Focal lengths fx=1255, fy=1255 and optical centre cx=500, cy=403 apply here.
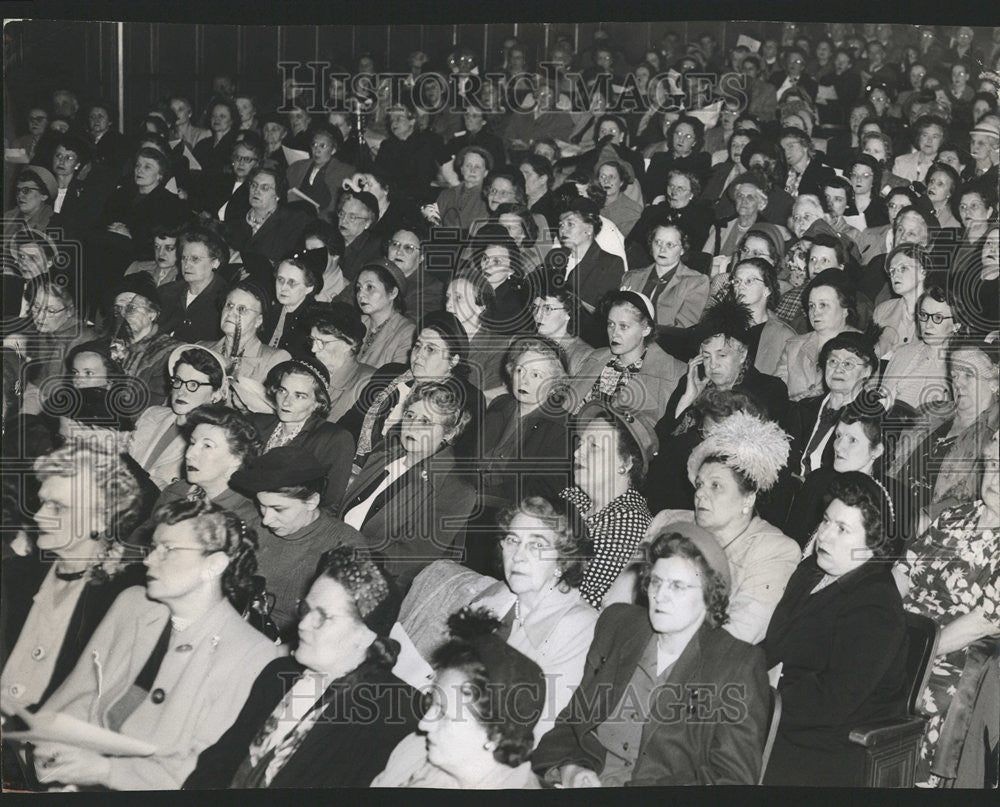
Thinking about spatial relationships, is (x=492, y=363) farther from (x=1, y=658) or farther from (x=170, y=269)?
(x=1, y=658)

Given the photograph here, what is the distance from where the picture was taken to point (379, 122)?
5891 millimetres

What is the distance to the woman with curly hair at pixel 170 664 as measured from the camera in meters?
5.42

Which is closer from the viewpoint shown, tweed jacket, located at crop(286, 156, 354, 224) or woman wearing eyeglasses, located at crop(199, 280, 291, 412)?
woman wearing eyeglasses, located at crop(199, 280, 291, 412)

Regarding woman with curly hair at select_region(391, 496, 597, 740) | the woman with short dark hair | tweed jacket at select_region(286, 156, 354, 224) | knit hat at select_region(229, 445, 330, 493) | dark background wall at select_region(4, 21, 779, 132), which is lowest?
woman with curly hair at select_region(391, 496, 597, 740)

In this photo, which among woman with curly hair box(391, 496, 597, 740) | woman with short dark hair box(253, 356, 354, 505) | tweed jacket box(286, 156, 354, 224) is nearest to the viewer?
woman with curly hair box(391, 496, 597, 740)

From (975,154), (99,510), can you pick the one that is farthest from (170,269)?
(975,154)

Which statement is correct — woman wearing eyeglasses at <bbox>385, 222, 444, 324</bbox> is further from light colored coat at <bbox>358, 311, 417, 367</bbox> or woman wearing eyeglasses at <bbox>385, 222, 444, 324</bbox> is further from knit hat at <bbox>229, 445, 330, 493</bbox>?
knit hat at <bbox>229, 445, 330, 493</bbox>

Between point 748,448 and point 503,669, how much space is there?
1456mm

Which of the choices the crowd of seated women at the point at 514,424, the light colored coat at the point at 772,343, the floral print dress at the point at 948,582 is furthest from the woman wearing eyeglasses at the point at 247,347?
the floral print dress at the point at 948,582

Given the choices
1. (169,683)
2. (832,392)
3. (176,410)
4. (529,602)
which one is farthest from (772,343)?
(169,683)

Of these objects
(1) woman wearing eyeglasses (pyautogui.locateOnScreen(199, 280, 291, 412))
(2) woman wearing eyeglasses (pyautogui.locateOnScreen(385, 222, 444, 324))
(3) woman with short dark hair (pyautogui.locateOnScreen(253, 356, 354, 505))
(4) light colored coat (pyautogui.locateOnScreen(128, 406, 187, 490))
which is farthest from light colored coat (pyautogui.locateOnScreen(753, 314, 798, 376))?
(4) light colored coat (pyautogui.locateOnScreen(128, 406, 187, 490))

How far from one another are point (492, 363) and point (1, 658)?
254 cm

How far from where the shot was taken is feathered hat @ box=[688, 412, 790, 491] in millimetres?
5555

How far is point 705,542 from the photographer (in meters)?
5.41
